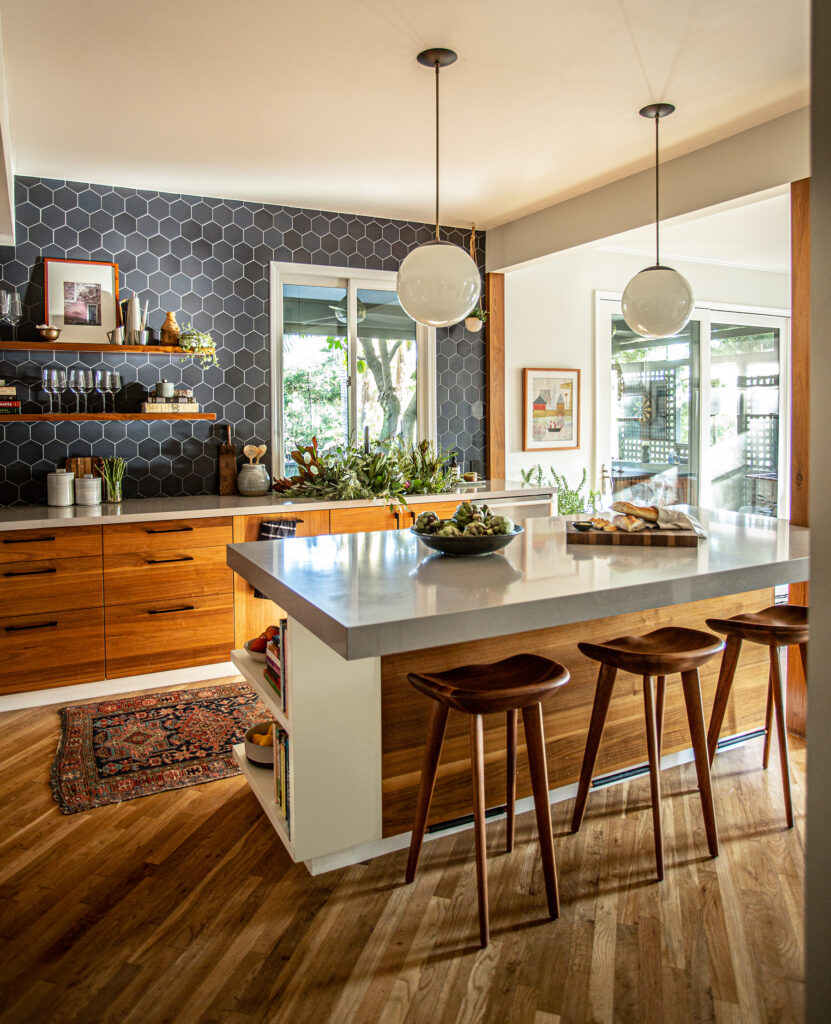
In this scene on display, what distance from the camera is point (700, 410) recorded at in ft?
21.0

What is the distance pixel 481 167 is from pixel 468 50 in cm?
125

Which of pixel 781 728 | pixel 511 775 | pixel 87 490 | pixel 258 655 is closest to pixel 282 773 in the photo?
pixel 258 655

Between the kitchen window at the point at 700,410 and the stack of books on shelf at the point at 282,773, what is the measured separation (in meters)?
4.25

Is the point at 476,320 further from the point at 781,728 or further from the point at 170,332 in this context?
the point at 781,728

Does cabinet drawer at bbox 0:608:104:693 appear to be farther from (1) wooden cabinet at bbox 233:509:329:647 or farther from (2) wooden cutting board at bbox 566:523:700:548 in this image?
(2) wooden cutting board at bbox 566:523:700:548

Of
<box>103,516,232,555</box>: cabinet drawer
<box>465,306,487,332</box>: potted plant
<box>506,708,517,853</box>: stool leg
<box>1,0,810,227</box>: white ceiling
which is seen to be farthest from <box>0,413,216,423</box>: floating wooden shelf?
<box>506,708,517,853</box>: stool leg

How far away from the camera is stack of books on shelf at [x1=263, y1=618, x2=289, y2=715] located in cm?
218

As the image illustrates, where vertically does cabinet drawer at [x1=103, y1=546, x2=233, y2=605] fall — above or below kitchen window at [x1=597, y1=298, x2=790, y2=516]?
below

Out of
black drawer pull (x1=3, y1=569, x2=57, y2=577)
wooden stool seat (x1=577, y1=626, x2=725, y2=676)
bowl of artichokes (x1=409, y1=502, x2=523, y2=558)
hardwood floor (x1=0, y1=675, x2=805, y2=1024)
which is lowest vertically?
hardwood floor (x1=0, y1=675, x2=805, y2=1024)

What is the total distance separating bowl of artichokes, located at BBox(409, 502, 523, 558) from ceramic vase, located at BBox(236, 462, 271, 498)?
2120 millimetres

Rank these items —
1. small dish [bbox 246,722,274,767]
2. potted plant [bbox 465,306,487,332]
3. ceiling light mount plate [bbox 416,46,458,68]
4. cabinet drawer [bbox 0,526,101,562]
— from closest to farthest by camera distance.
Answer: small dish [bbox 246,722,274,767]
ceiling light mount plate [bbox 416,46,458,68]
cabinet drawer [bbox 0,526,101,562]
potted plant [bbox 465,306,487,332]

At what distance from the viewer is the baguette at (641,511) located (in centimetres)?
274

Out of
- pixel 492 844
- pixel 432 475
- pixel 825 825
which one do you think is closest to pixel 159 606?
pixel 432 475

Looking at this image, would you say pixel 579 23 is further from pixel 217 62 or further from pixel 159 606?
pixel 159 606
